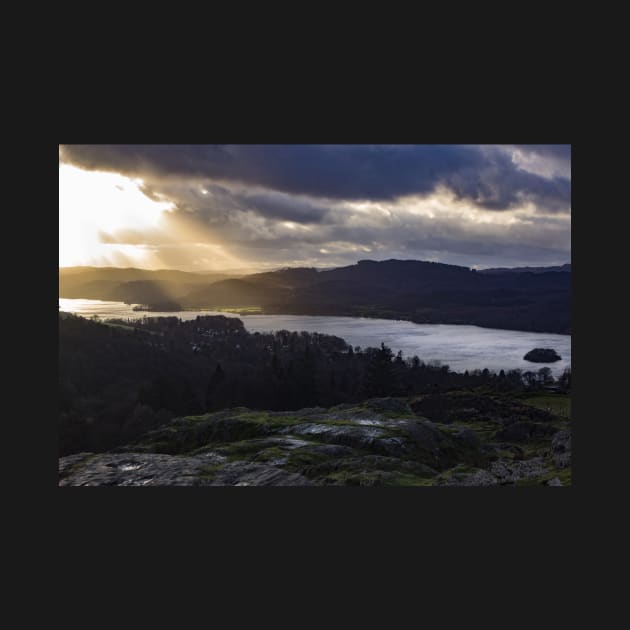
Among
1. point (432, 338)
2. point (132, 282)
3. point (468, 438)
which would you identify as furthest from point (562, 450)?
point (432, 338)

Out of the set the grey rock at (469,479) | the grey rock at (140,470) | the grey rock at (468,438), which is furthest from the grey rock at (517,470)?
the grey rock at (140,470)

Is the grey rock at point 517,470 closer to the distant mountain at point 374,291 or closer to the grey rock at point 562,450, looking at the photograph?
the grey rock at point 562,450

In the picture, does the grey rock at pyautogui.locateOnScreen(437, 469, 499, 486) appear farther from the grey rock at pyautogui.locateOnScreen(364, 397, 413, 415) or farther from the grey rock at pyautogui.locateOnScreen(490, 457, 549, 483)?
the grey rock at pyautogui.locateOnScreen(364, 397, 413, 415)

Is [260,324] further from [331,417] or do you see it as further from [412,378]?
[331,417]

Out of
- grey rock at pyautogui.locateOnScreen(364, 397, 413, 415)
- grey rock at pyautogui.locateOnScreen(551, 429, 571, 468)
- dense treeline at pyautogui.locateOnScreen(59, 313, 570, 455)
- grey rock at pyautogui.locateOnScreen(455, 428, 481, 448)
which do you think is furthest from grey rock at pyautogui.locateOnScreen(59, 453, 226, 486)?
dense treeline at pyautogui.locateOnScreen(59, 313, 570, 455)

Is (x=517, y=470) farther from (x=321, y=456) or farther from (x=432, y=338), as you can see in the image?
(x=432, y=338)

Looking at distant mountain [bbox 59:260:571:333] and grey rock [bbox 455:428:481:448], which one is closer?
grey rock [bbox 455:428:481:448]
